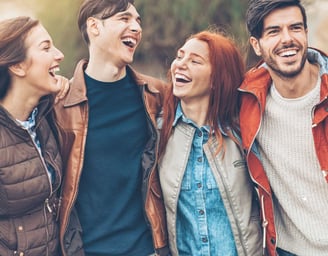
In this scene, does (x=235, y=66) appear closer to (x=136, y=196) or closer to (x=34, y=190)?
(x=136, y=196)

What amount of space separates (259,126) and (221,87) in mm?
320

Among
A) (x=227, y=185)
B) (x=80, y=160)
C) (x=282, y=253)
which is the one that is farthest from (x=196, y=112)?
(x=282, y=253)

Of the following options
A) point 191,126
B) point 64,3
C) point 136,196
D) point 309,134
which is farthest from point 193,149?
point 64,3

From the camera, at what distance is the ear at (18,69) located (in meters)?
2.93

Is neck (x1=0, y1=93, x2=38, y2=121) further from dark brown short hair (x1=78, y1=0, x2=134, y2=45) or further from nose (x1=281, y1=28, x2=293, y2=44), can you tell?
nose (x1=281, y1=28, x2=293, y2=44)

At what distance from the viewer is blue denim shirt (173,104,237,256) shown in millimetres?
3184

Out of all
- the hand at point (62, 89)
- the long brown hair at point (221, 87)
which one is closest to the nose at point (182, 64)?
the long brown hair at point (221, 87)

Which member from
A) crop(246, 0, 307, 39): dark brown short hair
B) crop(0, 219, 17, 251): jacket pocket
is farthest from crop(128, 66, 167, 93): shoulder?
crop(0, 219, 17, 251): jacket pocket

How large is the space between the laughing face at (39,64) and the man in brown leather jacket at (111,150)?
0.73ft

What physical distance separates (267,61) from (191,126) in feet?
1.78

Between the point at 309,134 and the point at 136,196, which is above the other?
the point at 309,134

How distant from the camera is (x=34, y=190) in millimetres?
2820

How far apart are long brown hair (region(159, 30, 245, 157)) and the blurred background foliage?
3.98 metres

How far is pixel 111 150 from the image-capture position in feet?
10.6
